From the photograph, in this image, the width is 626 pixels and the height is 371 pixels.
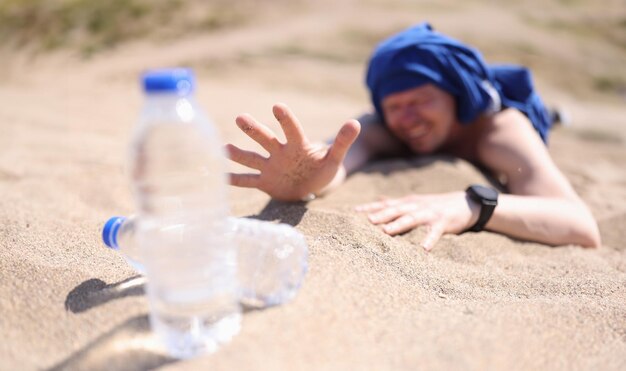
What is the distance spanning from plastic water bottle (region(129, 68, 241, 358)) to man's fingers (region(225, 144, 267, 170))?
1.73ft

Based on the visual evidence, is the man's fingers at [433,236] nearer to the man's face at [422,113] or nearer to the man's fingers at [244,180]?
the man's fingers at [244,180]

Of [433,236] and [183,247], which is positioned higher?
[183,247]

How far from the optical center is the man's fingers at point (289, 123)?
5.52ft

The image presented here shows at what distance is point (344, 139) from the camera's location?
5.69ft

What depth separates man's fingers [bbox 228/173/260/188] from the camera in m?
1.91

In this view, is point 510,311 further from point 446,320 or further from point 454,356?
point 454,356

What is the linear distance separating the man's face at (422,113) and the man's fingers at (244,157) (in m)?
1.18

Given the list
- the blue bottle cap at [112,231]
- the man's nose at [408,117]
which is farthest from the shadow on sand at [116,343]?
the man's nose at [408,117]

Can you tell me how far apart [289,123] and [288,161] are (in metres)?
0.18

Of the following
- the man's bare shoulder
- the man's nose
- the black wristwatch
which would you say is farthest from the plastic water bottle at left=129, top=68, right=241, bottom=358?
the man's bare shoulder

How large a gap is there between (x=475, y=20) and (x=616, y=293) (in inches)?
328

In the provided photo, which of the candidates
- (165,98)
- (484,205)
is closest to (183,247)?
(165,98)

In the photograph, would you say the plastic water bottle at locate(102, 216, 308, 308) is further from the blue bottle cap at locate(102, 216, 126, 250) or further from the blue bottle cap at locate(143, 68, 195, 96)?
the blue bottle cap at locate(143, 68, 195, 96)

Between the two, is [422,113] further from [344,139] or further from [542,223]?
[344,139]
